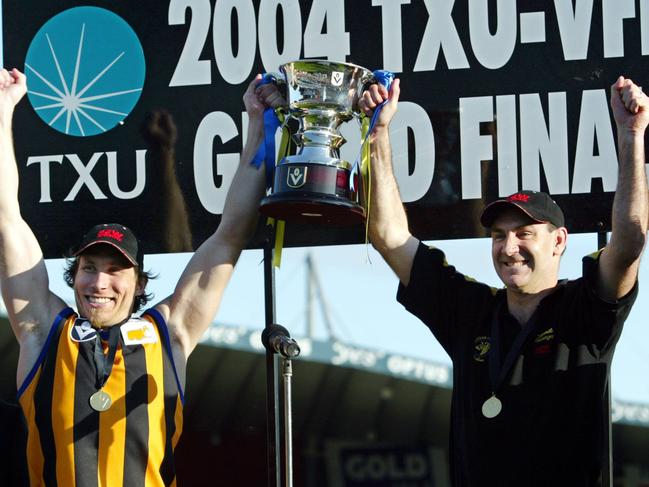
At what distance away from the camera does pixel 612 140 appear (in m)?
4.57

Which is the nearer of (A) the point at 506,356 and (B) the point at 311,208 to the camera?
(A) the point at 506,356

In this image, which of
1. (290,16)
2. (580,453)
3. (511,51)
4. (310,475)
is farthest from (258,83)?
(310,475)

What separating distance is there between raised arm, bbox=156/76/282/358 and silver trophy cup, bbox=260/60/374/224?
6.7 inches

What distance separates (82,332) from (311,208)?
33.1 inches

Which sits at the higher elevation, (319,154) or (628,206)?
(319,154)

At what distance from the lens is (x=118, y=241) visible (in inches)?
165

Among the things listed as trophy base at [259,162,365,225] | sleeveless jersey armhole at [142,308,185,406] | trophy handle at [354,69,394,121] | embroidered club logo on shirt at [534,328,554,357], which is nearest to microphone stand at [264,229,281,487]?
sleeveless jersey armhole at [142,308,185,406]

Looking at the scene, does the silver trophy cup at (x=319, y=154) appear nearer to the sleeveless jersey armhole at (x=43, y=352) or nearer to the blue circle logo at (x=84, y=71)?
the sleeveless jersey armhole at (x=43, y=352)

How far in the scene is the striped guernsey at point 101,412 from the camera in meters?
3.92

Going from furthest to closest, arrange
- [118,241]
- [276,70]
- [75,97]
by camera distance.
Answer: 1. [75,97]
2. [276,70]
3. [118,241]

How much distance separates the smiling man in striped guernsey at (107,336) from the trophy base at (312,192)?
0.28 meters

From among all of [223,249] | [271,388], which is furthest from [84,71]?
[271,388]

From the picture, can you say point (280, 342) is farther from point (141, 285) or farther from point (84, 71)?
point (84, 71)

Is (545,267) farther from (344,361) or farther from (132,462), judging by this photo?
(344,361)
